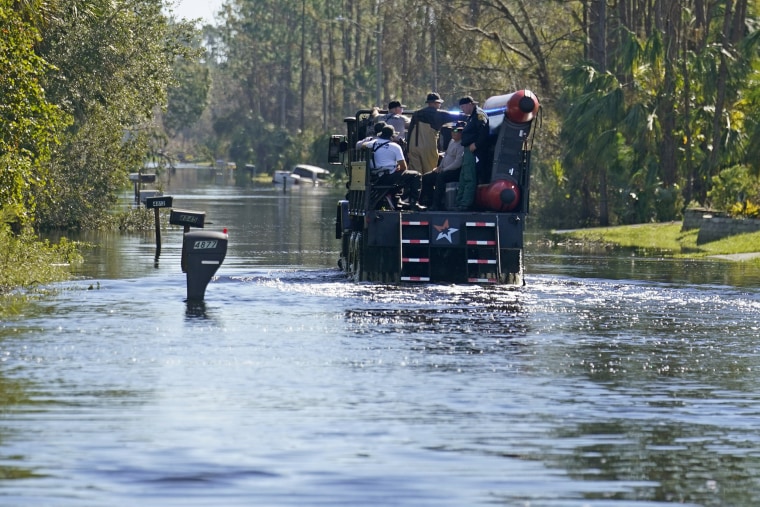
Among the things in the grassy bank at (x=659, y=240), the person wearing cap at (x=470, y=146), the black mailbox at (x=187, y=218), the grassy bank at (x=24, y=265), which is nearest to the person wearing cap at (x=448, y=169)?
the person wearing cap at (x=470, y=146)

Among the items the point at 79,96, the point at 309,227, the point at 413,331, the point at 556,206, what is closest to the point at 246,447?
the point at 413,331

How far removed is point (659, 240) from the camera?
129ft

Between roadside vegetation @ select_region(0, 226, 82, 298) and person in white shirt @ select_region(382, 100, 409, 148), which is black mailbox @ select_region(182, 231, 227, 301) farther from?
person in white shirt @ select_region(382, 100, 409, 148)

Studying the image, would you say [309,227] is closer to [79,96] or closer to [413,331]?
[79,96]

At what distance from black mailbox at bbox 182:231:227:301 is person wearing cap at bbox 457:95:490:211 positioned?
4.47 meters

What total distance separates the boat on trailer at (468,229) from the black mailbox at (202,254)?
9.36ft

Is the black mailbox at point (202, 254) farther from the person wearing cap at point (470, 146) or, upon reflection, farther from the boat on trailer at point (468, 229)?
the person wearing cap at point (470, 146)

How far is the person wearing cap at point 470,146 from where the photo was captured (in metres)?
23.8

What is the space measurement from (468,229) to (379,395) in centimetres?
994

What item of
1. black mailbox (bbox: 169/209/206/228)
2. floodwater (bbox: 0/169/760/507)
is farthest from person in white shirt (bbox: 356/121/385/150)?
black mailbox (bbox: 169/209/206/228)

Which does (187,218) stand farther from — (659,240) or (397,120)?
(659,240)

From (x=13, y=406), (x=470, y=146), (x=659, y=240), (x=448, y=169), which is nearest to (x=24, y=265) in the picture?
(x=448, y=169)

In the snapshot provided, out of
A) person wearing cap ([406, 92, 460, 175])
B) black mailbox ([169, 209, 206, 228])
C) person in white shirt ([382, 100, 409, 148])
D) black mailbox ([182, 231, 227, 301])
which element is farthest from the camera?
person in white shirt ([382, 100, 409, 148])

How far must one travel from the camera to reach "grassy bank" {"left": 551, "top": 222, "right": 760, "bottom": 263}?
34.5 m
